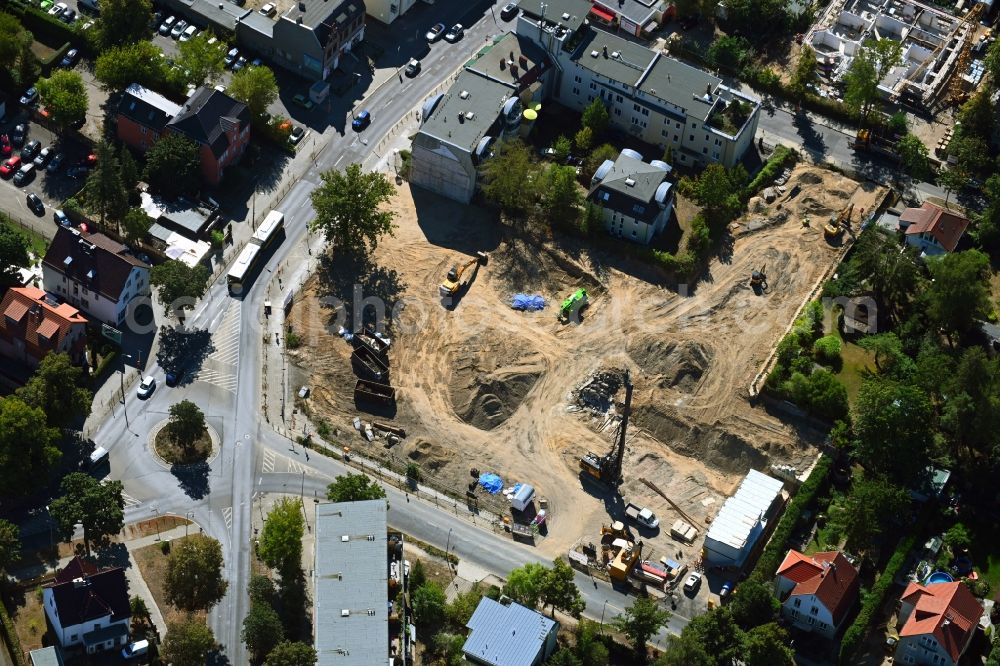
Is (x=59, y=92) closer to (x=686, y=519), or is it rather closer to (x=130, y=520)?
(x=130, y=520)

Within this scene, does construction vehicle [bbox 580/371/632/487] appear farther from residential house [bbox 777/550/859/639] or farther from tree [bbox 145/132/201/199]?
tree [bbox 145/132/201/199]

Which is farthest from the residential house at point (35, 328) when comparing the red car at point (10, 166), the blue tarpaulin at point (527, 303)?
the blue tarpaulin at point (527, 303)

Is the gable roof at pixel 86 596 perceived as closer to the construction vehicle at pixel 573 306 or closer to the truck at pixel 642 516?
the truck at pixel 642 516

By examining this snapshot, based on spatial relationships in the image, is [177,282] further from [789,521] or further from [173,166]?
[789,521]

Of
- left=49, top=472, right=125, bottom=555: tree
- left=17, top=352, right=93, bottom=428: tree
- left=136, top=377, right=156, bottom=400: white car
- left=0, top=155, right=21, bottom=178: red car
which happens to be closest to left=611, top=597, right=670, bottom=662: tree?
left=49, top=472, right=125, bottom=555: tree

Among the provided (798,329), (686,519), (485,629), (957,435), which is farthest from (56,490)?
(957,435)

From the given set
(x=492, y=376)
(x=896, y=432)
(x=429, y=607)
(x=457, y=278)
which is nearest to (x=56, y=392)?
(x=429, y=607)

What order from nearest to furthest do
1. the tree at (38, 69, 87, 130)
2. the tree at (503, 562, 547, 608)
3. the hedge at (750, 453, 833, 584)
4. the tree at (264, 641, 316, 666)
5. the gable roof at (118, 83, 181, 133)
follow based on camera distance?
the tree at (264, 641, 316, 666)
the tree at (503, 562, 547, 608)
the hedge at (750, 453, 833, 584)
the tree at (38, 69, 87, 130)
the gable roof at (118, 83, 181, 133)
